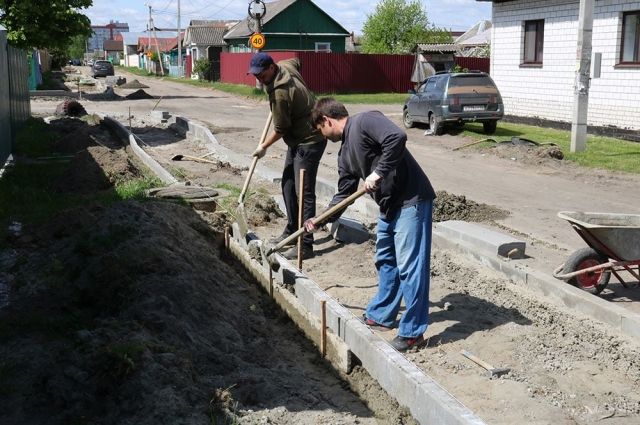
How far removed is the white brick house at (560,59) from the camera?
Answer: 18484mm

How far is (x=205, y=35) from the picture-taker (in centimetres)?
7456

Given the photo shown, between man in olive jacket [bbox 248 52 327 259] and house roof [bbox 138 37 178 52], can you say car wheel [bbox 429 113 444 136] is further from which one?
house roof [bbox 138 37 178 52]

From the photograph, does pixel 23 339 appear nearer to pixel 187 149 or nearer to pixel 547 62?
pixel 187 149

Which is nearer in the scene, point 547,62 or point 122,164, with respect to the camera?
point 122,164

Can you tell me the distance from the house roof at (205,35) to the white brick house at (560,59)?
2012 inches

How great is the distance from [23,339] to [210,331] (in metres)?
1.28

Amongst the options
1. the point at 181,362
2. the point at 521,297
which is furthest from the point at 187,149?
the point at 181,362

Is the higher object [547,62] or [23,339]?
[547,62]

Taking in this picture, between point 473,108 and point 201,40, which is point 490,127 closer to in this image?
point 473,108

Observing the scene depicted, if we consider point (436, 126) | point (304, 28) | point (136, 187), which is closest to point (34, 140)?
point (136, 187)

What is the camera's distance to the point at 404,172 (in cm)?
516

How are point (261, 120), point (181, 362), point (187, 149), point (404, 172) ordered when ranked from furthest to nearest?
point (261, 120) → point (187, 149) → point (404, 172) → point (181, 362)

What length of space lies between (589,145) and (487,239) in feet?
35.3

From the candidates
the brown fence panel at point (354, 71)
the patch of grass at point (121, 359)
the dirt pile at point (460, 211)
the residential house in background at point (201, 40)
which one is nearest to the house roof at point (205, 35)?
the residential house in background at point (201, 40)
